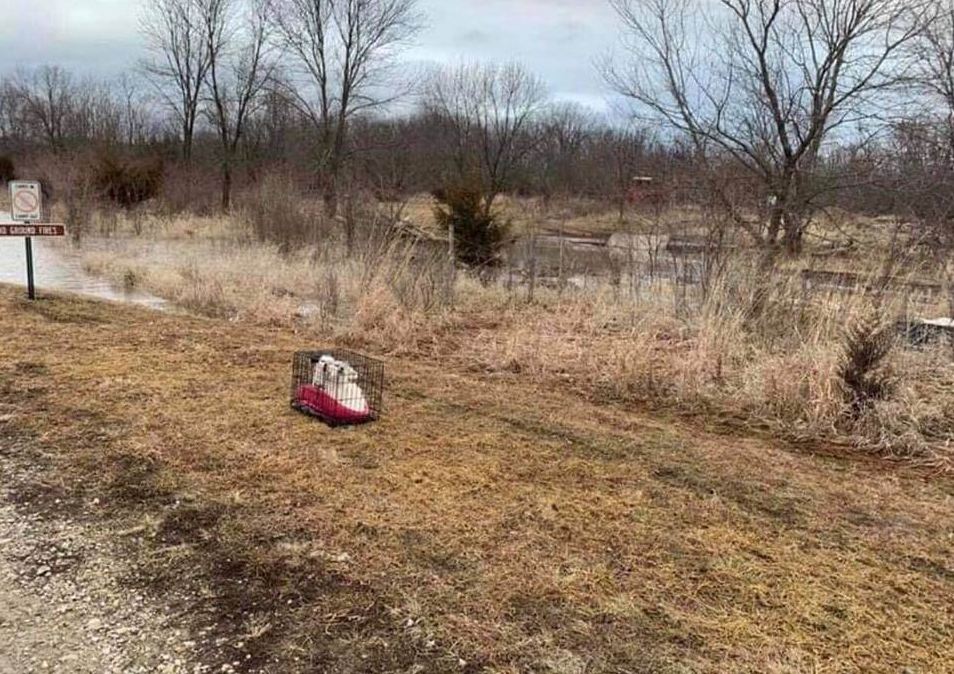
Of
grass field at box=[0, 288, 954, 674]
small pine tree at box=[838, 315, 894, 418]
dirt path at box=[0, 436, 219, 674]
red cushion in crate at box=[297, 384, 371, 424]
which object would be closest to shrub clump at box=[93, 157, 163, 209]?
grass field at box=[0, 288, 954, 674]

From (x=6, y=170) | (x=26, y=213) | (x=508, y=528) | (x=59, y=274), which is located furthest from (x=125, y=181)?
(x=508, y=528)

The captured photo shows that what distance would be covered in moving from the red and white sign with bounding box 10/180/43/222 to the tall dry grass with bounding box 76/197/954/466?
5.37 feet

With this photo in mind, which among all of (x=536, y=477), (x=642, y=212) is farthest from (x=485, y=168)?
(x=536, y=477)

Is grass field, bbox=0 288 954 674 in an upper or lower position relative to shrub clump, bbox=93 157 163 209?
lower

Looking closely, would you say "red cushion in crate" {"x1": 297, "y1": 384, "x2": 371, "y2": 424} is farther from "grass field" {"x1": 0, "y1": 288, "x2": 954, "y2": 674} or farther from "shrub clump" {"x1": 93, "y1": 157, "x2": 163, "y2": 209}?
"shrub clump" {"x1": 93, "y1": 157, "x2": 163, "y2": 209}

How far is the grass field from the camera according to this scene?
1.97 m

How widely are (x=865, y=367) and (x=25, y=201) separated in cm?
714

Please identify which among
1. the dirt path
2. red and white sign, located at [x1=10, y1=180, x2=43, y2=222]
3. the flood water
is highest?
red and white sign, located at [x1=10, y1=180, x2=43, y2=222]

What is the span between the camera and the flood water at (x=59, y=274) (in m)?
8.41

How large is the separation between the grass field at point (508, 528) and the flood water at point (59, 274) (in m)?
4.23

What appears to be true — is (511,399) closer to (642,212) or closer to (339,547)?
(339,547)

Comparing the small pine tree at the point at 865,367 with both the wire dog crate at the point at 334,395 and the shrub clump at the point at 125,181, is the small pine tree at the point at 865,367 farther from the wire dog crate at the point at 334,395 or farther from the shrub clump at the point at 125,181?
the shrub clump at the point at 125,181

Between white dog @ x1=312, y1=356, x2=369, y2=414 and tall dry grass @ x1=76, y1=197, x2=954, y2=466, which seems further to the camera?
tall dry grass @ x1=76, y1=197, x2=954, y2=466

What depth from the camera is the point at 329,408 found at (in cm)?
373
